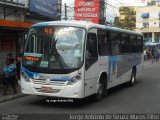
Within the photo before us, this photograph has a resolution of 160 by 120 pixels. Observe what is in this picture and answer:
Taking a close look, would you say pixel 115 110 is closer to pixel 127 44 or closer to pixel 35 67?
pixel 35 67

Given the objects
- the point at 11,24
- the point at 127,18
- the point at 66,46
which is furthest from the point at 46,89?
the point at 127,18

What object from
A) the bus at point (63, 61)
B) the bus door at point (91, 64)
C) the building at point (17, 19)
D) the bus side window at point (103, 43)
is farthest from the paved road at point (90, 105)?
the building at point (17, 19)

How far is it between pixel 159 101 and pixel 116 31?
355 cm

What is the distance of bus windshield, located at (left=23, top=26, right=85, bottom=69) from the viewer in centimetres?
1193

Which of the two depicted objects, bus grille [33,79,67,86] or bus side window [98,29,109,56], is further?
bus side window [98,29,109,56]

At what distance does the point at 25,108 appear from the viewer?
11.9 metres

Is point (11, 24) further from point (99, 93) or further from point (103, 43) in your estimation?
point (99, 93)

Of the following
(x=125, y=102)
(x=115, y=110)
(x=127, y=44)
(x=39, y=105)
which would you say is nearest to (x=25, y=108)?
(x=39, y=105)

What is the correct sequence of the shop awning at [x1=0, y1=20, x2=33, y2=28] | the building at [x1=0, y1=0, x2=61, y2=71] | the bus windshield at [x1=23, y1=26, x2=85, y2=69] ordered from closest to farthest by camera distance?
the bus windshield at [x1=23, y1=26, x2=85, y2=69], the shop awning at [x1=0, y1=20, x2=33, y2=28], the building at [x1=0, y1=0, x2=61, y2=71]

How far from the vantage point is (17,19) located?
2089cm

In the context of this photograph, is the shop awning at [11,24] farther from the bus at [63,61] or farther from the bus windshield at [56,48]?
the bus windshield at [56,48]

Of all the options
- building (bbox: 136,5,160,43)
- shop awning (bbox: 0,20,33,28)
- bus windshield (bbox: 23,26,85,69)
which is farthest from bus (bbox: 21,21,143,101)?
building (bbox: 136,5,160,43)

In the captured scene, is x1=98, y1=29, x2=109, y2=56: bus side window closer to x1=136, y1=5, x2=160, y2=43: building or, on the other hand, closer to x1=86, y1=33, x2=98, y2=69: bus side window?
x1=86, y1=33, x2=98, y2=69: bus side window

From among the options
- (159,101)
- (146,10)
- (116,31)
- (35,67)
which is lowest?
(159,101)
